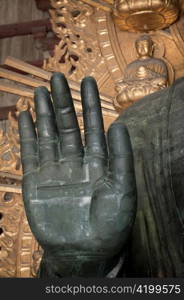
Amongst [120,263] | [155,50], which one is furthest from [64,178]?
[155,50]

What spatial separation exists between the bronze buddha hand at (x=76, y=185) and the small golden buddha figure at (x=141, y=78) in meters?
0.86

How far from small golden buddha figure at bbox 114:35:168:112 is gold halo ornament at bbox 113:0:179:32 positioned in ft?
0.22

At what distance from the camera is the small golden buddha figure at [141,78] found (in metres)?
2.07

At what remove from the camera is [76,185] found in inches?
45.8

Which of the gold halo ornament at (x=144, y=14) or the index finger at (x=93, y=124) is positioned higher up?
the gold halo ornament at (x=144, y=14)

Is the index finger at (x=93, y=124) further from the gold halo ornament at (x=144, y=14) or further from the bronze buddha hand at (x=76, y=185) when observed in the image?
the gold halo ornament at (x=144, y=14)

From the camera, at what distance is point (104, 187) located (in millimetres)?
1126

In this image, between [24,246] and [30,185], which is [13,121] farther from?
[30,185]

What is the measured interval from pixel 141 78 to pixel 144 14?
241mm

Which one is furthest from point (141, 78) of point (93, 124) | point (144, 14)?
point (93, 124)

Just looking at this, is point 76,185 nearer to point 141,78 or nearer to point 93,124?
point 93,124

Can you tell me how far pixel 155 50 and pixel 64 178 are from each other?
46.1 inches

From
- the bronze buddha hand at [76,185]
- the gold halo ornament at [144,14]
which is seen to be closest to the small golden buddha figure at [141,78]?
the gold halo ornament at [144,14]

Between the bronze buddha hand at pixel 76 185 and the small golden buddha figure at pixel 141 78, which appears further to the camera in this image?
the small golden buddha figure at pixel 141 78
